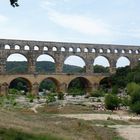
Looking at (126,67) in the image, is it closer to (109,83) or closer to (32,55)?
(109,83)

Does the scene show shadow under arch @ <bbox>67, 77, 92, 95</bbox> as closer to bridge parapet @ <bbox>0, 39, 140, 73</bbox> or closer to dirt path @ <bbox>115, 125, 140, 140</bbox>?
bridge parapet @ <bbox>0, 39, 140, 73</bbox>

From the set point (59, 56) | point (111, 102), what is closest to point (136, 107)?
point (111, 102)

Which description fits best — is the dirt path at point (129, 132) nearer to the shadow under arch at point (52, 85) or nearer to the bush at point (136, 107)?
the bush at point (136, 107)

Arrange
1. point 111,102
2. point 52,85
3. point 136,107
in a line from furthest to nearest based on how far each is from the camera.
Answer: point 52,85
point 111,102
point 136,107

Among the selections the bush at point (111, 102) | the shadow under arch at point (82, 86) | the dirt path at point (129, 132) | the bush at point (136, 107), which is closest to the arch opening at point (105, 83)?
the shadow under arch at point (82, 86)

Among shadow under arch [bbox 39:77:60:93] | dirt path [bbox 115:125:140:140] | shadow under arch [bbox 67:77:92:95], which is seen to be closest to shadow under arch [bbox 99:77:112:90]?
shadow under arch [bbox 67:77:92:95]

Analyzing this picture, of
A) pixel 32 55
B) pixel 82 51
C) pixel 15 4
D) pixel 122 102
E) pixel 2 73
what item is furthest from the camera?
pixel 82 51

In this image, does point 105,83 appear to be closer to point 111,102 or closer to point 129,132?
point 111,102

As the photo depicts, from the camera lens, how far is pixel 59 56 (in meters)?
75.2

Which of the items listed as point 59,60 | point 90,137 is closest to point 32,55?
point 59,60

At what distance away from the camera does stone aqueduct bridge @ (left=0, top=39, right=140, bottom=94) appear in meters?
69.2

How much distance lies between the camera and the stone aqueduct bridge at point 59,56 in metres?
69.2

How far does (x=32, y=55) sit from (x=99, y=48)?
13.4m

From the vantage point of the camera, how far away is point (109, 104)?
1666 inches
